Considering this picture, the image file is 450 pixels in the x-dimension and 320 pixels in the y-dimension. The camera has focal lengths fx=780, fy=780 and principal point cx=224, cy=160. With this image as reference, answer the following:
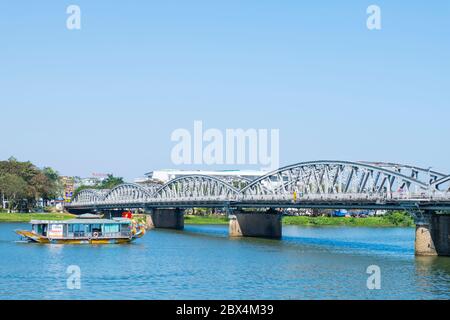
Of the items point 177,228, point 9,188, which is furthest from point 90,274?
point 9,188

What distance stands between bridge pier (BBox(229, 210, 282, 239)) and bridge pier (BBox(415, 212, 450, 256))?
36.8 metres

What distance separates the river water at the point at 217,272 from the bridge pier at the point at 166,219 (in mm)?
57154

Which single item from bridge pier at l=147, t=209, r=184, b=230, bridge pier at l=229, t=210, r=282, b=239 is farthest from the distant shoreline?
bridge pier at l=229, t=210, r=282, b=239

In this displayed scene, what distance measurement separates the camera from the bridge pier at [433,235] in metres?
78.1

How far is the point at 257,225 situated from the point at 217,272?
53.8 metres

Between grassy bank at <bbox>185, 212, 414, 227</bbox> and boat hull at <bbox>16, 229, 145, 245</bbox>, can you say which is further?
grassy bank at <bbox>185, 212, 414, 227</bbox>

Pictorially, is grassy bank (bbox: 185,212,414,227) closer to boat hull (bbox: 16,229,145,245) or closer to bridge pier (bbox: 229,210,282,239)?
bridge pier (bbox: 229,210,282,239)

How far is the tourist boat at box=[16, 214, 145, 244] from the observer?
93250 mm

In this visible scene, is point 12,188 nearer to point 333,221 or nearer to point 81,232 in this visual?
point 333,221

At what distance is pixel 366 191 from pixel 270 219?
2724 centimetres

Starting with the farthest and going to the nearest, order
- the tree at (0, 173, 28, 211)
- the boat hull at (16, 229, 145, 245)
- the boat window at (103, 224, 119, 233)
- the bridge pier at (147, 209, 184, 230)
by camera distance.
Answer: the tree at (0, 173, 28, 211)
the bridge pier at (147, 209, 184, 230)
the boat window at (103, 224, 119, 233)
the boat hull at (16, 229, 145, 245)

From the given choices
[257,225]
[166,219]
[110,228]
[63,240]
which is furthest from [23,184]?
[63,240]

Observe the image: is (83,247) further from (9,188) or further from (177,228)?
(9,188)

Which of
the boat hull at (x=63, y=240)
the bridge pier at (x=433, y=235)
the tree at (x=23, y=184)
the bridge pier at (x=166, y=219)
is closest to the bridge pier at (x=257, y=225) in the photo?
the boat hull at (x=63, y=240)
